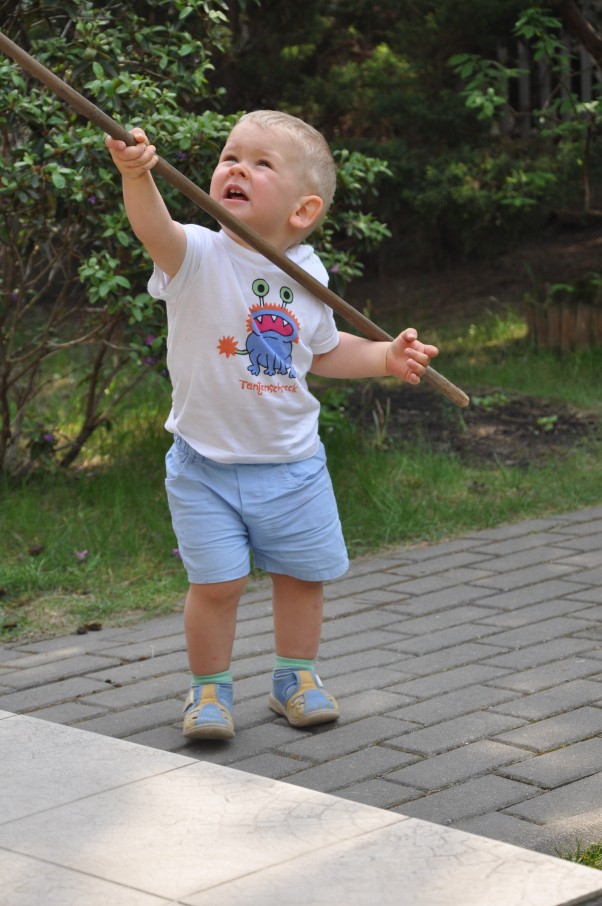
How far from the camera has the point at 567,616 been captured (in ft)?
13.9

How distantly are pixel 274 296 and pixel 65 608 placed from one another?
170cm

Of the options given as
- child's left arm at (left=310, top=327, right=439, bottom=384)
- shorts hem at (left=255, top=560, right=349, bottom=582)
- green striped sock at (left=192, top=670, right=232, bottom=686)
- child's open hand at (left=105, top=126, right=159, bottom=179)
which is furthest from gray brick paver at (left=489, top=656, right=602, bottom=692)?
child's open hand at (left=105, top=126, right=159, bottom=179)

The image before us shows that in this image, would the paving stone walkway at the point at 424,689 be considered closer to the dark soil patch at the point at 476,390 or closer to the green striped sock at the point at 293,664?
the green striped sock at the point at 293,664

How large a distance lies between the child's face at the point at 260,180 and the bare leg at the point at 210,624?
34.5 inches

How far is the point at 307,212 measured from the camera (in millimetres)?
3334

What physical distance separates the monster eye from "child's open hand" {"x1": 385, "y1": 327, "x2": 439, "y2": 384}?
342 millimetres

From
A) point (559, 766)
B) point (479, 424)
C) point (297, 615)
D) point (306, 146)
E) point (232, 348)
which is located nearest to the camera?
point (559, 766)

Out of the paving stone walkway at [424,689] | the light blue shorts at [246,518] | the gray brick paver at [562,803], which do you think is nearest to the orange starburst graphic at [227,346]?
the light blue shorts at [246,518]

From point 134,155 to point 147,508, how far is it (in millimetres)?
2617

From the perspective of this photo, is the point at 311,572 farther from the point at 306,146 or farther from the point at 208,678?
the point at 306,146

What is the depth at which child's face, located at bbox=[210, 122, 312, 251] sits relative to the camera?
10.6ft

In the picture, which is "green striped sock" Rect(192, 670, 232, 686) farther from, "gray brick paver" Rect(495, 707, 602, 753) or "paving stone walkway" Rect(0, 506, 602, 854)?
A: "gray brick paver" Rect(495, 707, 602, 753)

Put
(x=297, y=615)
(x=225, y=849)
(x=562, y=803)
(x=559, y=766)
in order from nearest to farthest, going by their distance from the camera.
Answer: (x=225, y=849) < (x=562, y=803) < (x=559, y=766) < (x=297, y=615)

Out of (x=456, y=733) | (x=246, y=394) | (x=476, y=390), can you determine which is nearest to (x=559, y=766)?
(x=456, y=733)
